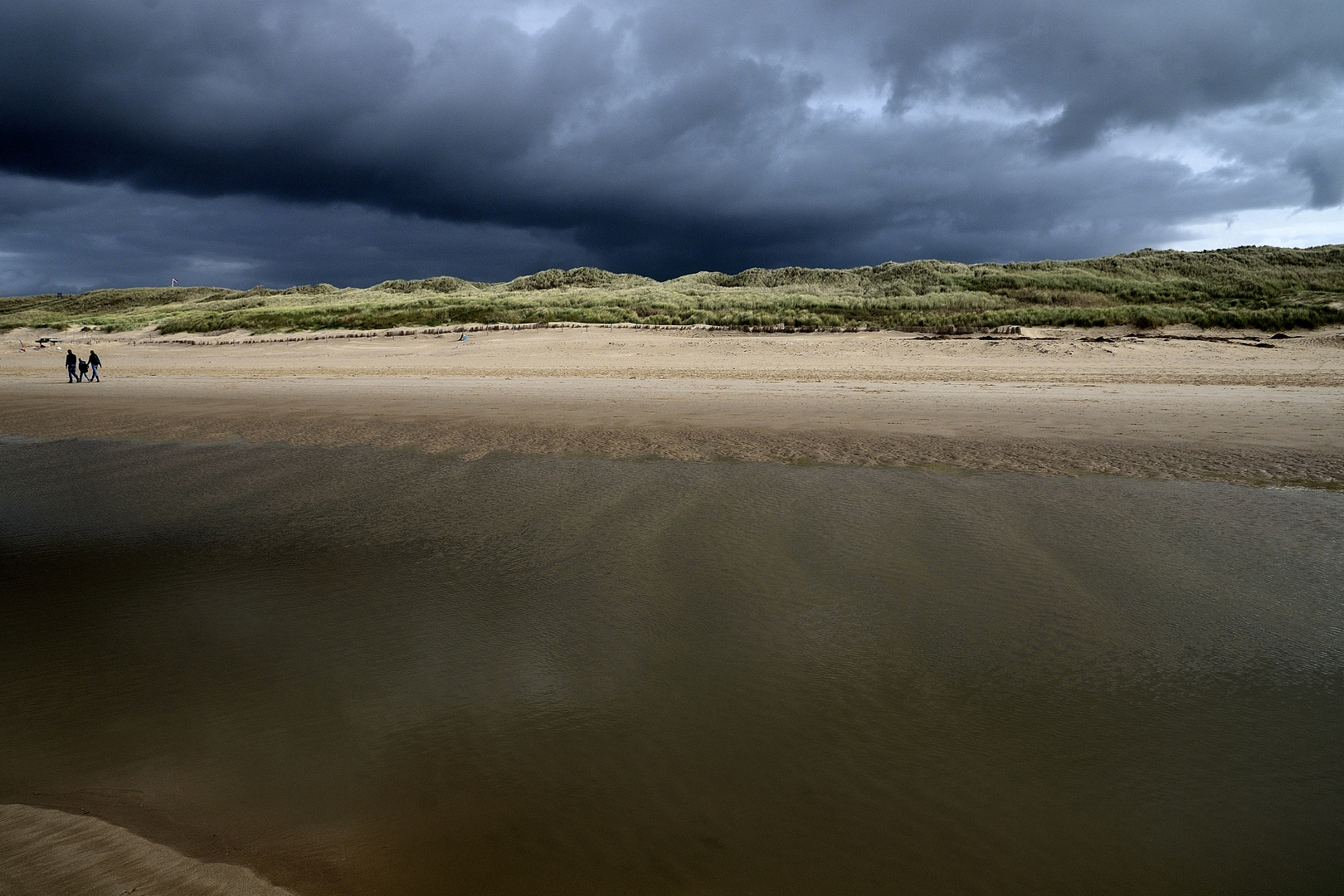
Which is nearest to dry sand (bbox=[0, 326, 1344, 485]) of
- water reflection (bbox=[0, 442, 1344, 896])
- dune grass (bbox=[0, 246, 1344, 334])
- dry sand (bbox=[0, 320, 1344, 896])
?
dry sand (bbox=[0, 320, 1344, 896])

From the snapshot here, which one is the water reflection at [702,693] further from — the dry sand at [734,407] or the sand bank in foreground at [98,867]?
the dry sand at [734,407]

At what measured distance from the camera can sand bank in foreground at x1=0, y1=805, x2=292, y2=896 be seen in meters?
2.26

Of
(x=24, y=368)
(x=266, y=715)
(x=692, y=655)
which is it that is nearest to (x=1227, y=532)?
(x=692, y=655)

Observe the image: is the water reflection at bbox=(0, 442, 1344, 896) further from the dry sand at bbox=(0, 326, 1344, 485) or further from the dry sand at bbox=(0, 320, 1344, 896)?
the dry sand at bbox=(0, 326, 1344, 485)

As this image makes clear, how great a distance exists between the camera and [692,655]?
392cm

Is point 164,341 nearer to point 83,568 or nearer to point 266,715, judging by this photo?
point 83,568

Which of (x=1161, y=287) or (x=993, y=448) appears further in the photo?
(x=1161, y=287)

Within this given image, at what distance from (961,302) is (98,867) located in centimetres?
3422

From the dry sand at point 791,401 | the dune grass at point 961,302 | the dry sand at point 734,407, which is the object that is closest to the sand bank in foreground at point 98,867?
the dry sand at point 734,407

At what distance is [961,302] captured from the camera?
32.7 meters

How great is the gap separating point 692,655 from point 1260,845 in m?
2.29

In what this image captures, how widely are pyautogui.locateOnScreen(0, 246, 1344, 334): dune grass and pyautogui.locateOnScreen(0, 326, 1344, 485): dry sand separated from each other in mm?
3128

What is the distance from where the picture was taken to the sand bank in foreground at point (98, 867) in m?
2.26

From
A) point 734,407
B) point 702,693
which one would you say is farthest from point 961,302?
point 702,693
